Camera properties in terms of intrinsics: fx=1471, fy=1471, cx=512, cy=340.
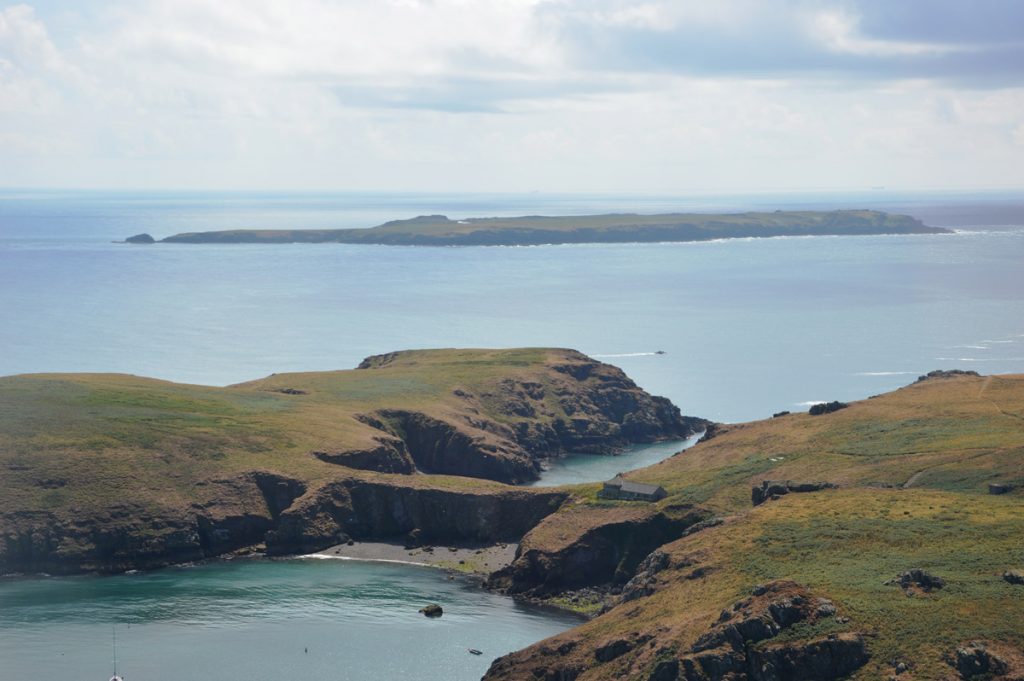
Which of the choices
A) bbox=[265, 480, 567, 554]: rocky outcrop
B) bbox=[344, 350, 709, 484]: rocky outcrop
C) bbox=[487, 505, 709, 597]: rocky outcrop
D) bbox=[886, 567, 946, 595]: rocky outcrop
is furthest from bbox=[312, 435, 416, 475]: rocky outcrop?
bbox=[886, 567, 946, 595]: rocky outcrop

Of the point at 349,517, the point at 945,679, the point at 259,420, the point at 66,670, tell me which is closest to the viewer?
the point at 945,679

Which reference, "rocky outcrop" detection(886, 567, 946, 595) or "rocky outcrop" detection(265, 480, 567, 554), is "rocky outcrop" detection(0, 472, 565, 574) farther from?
"rocky outcrop" detection(886, 567, 946, 595)

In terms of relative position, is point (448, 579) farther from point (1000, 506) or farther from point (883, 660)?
point (883, 660)

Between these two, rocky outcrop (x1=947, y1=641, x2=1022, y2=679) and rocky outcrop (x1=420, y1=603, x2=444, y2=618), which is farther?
rocky outcrop (x1=420, y1=603, x2=444, y2=618)

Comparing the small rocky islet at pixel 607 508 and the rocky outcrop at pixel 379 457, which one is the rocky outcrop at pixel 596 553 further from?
the rocky outcrop at pixel 379 457

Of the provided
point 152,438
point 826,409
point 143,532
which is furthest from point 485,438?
point 143,532

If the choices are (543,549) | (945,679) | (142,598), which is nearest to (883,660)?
(945,679)
